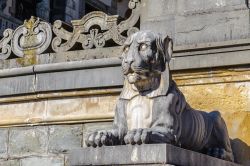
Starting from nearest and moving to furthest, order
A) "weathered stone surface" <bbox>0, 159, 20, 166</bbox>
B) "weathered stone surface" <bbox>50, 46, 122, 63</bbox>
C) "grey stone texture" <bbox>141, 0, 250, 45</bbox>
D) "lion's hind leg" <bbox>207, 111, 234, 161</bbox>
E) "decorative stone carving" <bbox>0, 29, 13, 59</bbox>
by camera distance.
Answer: "lion's hind leg" <bbox>207, 111, 234, 161</bbox> → "grey stone texture" <bbox>141, 0, 250, 45</bbox> → "weathered stone surface" <bbox>50, 46, 122, 63</bbox> → "weathered stone surface" <bbox>0, 159, 20, 166</bbox> → "decorative stone carving" <bbox>0, 29, 13, 59</bbox>

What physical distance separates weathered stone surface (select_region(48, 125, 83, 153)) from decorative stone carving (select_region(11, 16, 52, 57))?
3.42ft

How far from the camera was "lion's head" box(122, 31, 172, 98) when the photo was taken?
19.6 feet

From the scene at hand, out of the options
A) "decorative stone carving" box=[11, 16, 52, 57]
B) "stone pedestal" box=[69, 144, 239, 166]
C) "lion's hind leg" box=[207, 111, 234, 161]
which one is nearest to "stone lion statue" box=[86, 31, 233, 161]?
"stone pedestal" box=[69, 144, 239, 166]

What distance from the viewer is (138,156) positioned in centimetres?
561

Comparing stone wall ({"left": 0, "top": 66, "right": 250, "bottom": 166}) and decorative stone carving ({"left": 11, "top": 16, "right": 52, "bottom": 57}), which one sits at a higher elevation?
decorative stone carving ({"left": 11, "top": 16, "right": 52, "bottom": 57})

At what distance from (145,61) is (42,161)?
9.20 feet

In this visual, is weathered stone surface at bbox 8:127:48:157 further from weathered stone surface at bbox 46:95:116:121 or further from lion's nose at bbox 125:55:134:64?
lion's nose at bbox 125:55:134:64

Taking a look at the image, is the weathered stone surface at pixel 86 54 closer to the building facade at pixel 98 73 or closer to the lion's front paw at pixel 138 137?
the building facade at pixel 98 73

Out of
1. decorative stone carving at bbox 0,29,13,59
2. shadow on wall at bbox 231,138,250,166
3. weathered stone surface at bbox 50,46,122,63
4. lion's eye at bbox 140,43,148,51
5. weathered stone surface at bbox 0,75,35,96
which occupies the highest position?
decorative stone carving at bbox 0,29,13,59

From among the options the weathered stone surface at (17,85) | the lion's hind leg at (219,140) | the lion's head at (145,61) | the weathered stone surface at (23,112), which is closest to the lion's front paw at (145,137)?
the lion's head at (145,61)

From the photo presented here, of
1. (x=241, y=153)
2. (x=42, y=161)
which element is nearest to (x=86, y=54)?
(x=42, y=161)

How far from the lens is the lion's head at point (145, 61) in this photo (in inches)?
235

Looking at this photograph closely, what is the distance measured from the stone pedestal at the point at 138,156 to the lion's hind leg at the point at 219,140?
2.07ft

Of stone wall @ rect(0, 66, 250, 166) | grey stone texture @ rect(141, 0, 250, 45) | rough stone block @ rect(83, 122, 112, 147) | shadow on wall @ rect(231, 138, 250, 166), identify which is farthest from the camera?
rough stone block @ rect(83, 122, 112, 147)
